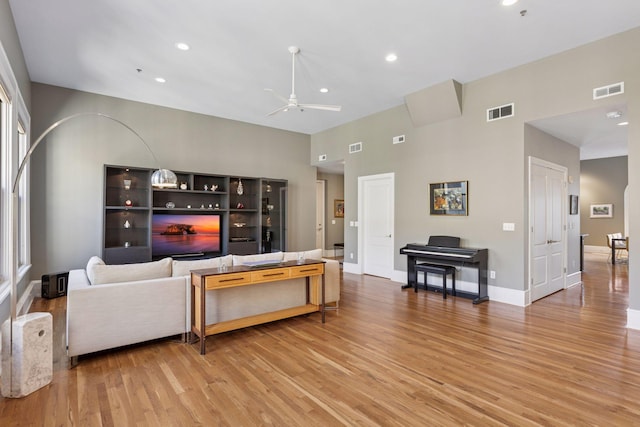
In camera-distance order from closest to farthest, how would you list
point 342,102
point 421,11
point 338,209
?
1. point 421,11
2. point 342,102
3. point 338,209

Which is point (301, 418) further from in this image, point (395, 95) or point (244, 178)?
point (244, 178)

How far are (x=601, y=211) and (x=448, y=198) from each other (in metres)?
8.97

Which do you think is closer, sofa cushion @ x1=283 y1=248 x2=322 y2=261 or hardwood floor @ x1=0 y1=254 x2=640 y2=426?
hardwood floor @ x1=0 y1=254 x2=640 y2=426

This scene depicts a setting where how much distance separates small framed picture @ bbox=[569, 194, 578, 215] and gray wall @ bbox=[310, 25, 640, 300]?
17.3 inches

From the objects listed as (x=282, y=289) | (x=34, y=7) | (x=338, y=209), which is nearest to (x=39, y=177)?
(x=34, y=7)

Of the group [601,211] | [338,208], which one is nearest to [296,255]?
[338,208]

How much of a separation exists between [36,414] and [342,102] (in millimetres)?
6002

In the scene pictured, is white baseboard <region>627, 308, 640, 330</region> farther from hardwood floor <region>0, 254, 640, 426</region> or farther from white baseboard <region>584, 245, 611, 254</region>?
white baseboard <region>584, 245, 611, 254</region>

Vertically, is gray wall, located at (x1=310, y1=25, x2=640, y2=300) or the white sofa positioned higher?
gray wall, located at (x1=310, y1=25, x2=640, y2=300)

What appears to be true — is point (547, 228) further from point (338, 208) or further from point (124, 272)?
point (338, 208)

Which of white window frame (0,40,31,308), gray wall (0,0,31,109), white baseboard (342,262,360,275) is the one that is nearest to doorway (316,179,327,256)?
white baseboard (342,262,360,275)

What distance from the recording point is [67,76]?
5387 millimetres

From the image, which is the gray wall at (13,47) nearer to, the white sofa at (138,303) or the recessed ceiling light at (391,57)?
the white sofa at (138,303)

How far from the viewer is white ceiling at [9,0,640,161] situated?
3547mm
